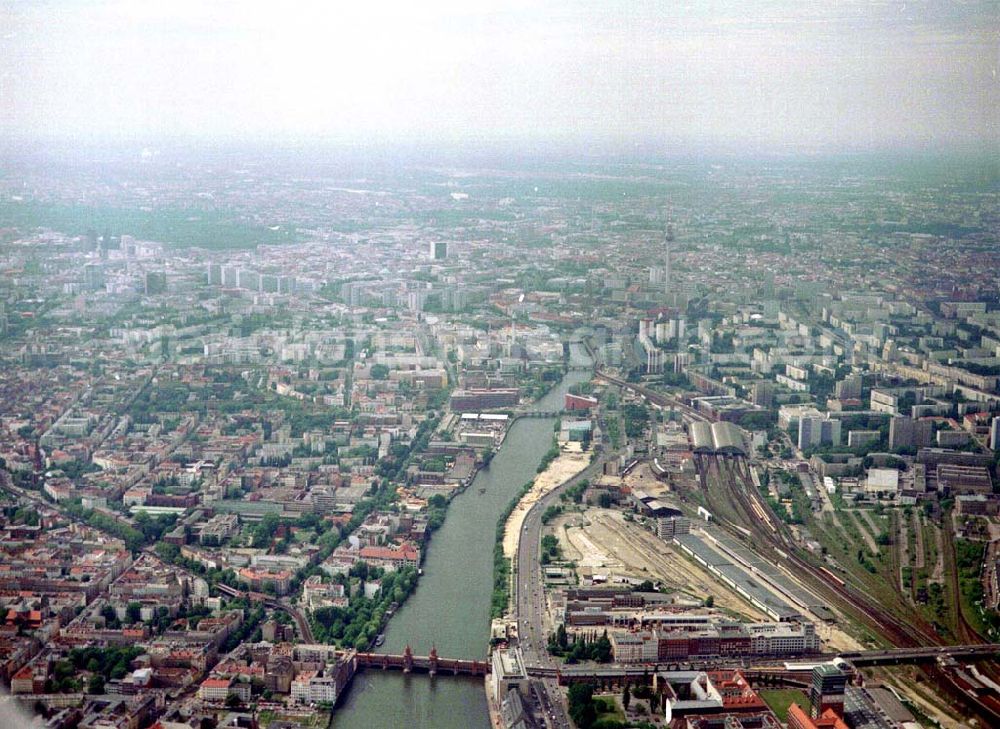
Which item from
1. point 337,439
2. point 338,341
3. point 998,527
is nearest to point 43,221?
point 338,341

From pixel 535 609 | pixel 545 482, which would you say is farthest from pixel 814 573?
pixel 545 482

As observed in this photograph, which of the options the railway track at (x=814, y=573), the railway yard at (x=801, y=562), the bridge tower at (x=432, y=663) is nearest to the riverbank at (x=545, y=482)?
the railway yard at (x=801, y=562)

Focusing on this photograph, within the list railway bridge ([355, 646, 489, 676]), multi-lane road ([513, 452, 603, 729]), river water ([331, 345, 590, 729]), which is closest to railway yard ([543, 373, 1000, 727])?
multi-lane road ([513, 452, 603, 729])

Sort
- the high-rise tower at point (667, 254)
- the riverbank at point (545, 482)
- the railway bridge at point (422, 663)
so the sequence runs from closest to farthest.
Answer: the railway bridge at point (422, 663)
the riverbank at point (545, 482)
the high-rise tower at point (667, 254)

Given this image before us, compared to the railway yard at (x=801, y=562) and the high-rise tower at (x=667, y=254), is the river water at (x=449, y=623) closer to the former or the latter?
the railway yard at (x=801, y=562)

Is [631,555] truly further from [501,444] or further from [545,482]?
[501,444]

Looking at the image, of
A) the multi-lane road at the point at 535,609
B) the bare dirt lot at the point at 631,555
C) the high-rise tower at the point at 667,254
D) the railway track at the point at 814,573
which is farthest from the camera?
the high-rise tower at the point at 667,254
